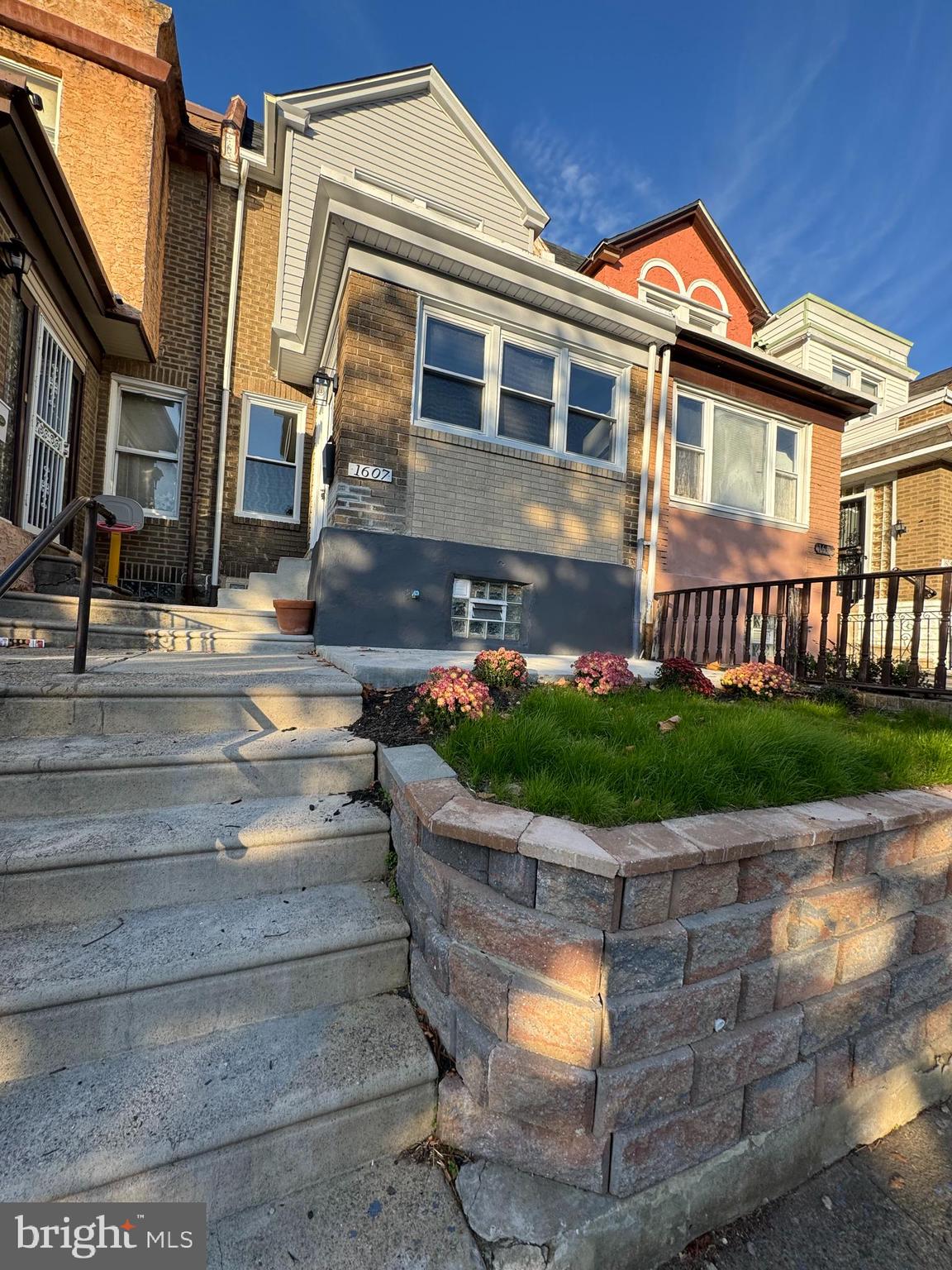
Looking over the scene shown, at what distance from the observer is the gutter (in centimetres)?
755

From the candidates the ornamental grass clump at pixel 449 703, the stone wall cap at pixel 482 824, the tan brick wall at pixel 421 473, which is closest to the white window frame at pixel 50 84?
the tan brick wall at pixel 421 473

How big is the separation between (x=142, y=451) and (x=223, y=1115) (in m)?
8.26

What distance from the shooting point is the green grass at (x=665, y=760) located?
71.3 inches

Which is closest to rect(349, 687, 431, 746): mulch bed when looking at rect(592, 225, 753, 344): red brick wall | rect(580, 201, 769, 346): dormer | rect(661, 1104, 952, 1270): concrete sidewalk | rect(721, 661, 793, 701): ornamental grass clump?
rect(661, 1104, 952, 1270): concrete sidewalk

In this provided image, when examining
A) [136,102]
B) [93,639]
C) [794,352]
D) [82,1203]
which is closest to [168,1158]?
[82,1203]

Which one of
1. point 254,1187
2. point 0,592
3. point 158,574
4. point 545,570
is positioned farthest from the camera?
point 158,574

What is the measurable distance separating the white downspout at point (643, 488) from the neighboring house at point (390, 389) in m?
0.04

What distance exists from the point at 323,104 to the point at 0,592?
9308 millimetres

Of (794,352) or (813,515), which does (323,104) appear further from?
(794,352)

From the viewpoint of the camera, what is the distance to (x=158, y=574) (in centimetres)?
743

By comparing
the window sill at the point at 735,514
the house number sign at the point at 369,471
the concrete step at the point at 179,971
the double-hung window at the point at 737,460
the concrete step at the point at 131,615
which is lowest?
the concrete step at the point at 179,971

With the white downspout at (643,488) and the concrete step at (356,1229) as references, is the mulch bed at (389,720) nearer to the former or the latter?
the concrete step at (356,1229)

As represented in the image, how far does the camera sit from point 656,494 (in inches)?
→ 262

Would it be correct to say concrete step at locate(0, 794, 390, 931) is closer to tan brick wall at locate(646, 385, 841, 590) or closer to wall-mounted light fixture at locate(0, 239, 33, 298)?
wall-mounted light fixture at locate(0, 239, 33, 298)
